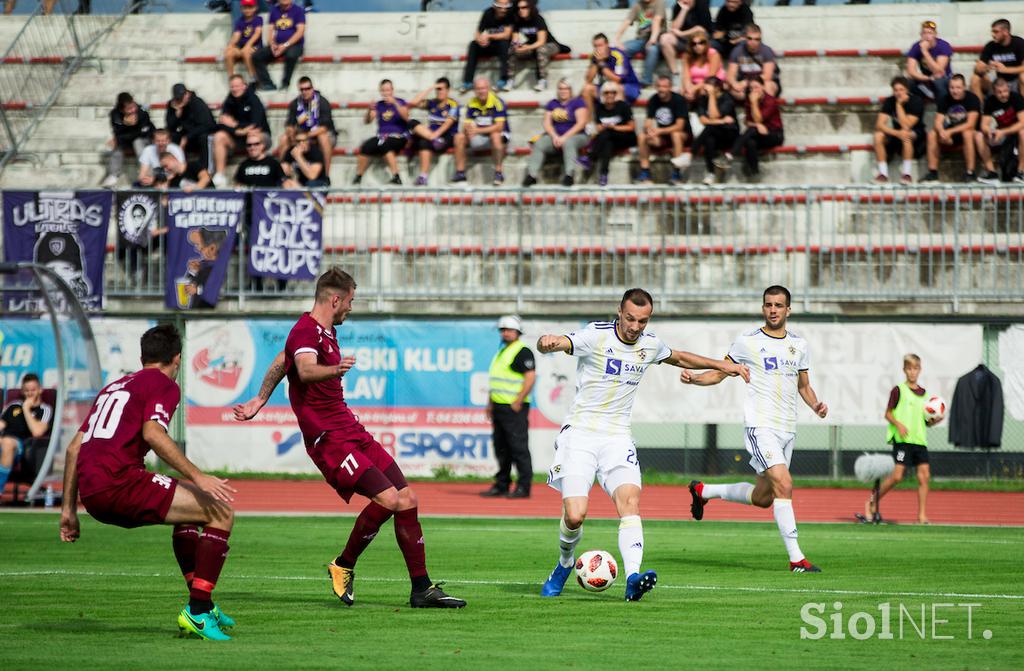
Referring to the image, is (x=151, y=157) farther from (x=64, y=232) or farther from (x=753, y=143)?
(x=753, y=143)

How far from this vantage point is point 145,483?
27.3 ft

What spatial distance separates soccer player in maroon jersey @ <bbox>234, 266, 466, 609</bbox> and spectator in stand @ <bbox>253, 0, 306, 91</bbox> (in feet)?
63.6

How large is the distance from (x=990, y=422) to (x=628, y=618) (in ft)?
44.4

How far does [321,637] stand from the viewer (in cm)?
845

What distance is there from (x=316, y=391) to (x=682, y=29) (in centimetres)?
1820

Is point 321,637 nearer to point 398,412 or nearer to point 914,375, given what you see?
point 914,375

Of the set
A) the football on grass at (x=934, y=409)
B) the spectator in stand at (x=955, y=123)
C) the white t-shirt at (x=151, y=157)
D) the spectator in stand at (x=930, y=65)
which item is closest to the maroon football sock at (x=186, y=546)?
the football on grass at (x=934, y=409)

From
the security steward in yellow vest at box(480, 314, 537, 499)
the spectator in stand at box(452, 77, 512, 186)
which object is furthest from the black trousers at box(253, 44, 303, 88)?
the security steward in yellow vest at box(480, 314, 537, 499)

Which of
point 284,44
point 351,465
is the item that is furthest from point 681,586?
point 284,44

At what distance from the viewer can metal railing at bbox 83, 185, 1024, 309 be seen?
22219mm

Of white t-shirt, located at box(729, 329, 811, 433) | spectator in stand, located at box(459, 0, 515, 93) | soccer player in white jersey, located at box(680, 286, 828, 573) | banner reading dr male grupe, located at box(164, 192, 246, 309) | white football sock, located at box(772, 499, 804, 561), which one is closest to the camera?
white football sock, located at box(772, 499, 804, 561)

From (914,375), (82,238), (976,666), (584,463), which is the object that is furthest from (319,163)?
(976,666)

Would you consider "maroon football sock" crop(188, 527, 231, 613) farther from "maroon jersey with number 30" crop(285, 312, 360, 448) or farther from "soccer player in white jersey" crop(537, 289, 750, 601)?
"soccer player in white jersey" crop(537, 289, 750, 601)

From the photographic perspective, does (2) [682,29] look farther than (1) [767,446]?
Yes
